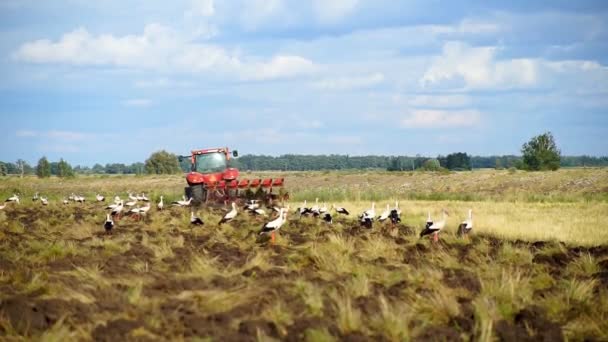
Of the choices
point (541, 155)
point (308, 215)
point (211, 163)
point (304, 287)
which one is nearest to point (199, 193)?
point (211, 163)

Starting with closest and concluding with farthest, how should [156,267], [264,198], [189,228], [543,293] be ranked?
[543,293] → [156,267] → [189,228] → [264,198]

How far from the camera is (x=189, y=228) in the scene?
2300cm

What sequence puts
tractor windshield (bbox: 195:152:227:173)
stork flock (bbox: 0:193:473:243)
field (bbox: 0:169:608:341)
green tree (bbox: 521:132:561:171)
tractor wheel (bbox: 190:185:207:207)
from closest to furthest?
field (bbox: 0:169:608:341) < stork flock (bbox: 0:193:473:243) < tractor wheel (bbox: 190:185:207:207) < tractor windshield (bbox: 195:152:227:173) < green tree (bbox: 521:132:561:171)

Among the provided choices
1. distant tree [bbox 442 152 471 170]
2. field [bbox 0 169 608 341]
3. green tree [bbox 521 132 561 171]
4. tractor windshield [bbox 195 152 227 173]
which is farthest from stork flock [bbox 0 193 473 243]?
distant tree [bbox 442 152 471 170]

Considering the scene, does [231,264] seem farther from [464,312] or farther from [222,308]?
[464,312]

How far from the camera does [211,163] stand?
3562 centimetres

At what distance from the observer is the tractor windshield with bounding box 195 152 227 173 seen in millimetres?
35562

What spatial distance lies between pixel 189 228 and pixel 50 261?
8367mm

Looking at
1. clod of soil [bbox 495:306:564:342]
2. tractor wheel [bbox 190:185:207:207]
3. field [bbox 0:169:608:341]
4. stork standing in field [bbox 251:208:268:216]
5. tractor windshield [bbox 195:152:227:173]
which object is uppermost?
tractor windshield [bbox 195:152:227:173]

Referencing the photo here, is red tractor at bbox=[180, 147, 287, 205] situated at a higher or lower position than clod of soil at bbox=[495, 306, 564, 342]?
higher

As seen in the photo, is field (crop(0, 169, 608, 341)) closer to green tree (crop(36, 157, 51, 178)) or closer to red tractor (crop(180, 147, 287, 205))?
red tractor (crop(180, 147, 287, 205))

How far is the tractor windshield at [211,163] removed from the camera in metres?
35.6

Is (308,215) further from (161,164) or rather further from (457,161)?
(457,161)

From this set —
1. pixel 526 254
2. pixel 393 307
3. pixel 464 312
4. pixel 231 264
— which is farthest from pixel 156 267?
pixel 526 254
